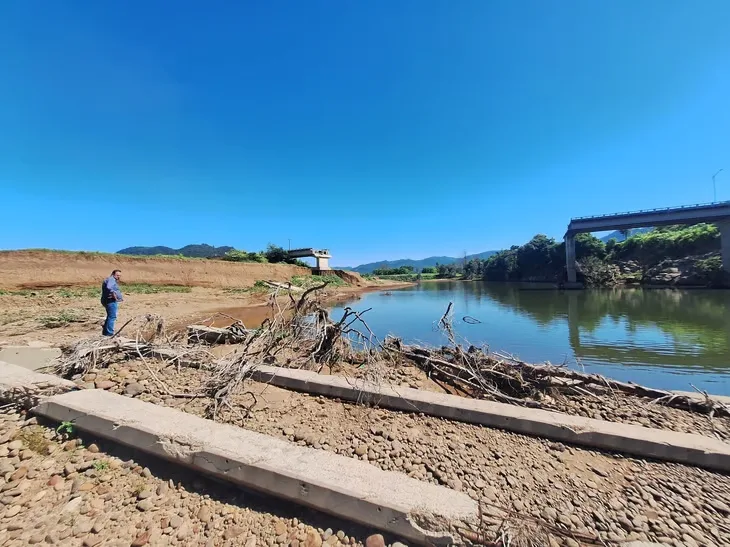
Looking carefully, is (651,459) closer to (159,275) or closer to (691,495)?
(691,495)

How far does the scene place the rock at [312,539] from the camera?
2028 mm

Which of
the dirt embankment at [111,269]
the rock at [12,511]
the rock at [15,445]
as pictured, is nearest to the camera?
the rock at [12,511]

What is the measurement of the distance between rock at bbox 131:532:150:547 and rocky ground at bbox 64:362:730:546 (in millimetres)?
1435

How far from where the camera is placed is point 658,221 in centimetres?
3722

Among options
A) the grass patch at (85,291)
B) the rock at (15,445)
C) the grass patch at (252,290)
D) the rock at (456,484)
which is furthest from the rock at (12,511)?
the grass patch at (252,290)

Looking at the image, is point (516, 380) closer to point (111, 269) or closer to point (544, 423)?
point (544, 423)

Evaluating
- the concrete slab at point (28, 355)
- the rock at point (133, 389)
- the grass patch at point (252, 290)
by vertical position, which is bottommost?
the rock at point (133, 389)

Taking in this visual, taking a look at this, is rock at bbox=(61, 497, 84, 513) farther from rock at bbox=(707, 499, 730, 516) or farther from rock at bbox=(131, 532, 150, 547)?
rock at bbox=(707, 499, 730, 516)

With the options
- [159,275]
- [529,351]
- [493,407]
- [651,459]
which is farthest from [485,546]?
[159,275]

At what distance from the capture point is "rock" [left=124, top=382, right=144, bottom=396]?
419cm

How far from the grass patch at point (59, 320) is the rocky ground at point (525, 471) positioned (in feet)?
33.6

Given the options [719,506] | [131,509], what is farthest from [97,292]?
[719,506]

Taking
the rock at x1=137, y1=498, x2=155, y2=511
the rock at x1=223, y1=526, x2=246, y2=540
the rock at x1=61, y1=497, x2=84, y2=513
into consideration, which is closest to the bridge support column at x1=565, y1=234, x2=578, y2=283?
the rock at x1=223, y1=526, x2=246, y2=540

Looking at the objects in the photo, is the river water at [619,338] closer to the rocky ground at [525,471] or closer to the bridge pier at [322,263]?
the rocky ground at [525,471]
